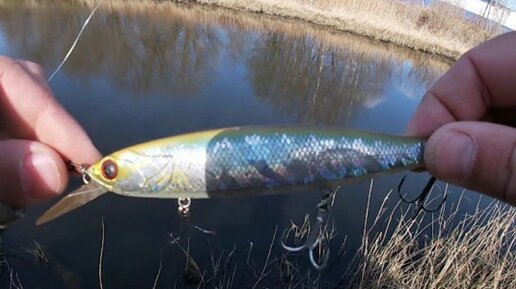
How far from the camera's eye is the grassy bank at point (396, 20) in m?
15.0

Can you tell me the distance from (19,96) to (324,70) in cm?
1067

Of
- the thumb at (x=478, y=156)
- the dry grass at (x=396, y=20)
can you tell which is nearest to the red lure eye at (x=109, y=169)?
the thumb at (x=478, y=156)

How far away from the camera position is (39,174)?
1546mm

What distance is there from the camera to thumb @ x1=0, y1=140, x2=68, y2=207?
5.00 feet

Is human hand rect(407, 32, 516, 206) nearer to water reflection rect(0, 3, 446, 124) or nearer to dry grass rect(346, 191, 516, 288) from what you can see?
dry grass rect(346, 191, 516, 288)

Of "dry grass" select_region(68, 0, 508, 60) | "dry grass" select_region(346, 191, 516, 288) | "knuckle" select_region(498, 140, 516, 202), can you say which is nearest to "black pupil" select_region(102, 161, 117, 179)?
"knuckle" select_region(498, 140, 516, 202)

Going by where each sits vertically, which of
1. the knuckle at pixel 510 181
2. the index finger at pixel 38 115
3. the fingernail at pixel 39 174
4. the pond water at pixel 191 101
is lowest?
the pond water at pixel 191 101

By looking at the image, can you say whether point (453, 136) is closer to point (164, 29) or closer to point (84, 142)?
point (84, 142)

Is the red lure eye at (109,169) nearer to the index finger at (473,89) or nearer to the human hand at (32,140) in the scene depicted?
the human hand at (32,140)

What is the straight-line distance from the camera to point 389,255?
4582 mm

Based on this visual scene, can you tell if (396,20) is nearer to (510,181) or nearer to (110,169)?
(510,181)

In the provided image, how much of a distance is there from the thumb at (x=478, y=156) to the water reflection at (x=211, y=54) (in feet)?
23.2

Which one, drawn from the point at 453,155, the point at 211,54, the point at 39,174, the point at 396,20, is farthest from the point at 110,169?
the point at 396,20

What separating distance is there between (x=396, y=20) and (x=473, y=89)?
14.6m
